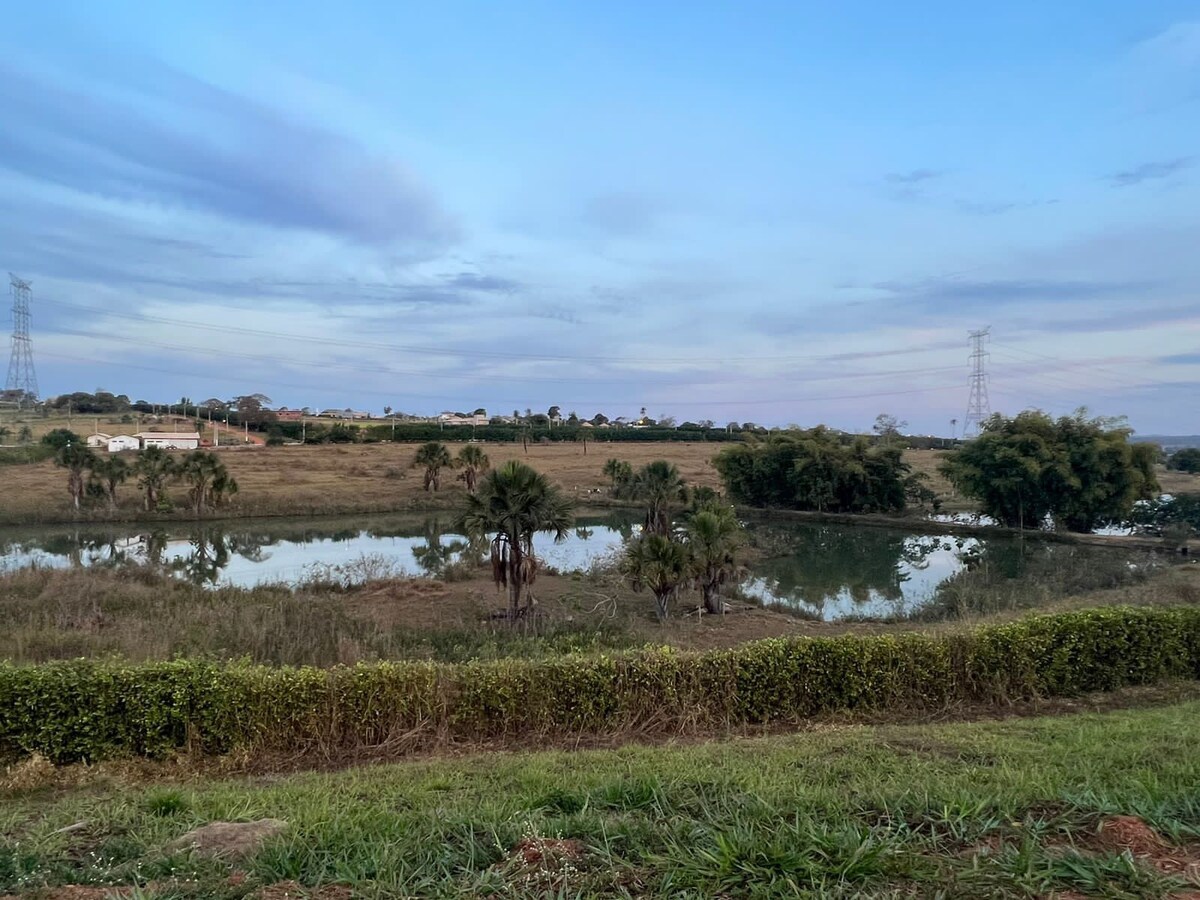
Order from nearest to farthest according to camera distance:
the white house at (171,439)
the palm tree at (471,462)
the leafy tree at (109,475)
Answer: the leafy tree at (109,475) → the palm tree at (471,462) → the white house at (171,439)

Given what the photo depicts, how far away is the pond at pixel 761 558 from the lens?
67.6ft

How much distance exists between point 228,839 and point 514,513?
12.8 m

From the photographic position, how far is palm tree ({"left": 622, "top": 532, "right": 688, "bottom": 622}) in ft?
56.6

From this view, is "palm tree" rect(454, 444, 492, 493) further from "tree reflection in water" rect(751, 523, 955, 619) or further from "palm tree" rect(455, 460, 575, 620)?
"palm tree" rect(455, 460, 575, 620)

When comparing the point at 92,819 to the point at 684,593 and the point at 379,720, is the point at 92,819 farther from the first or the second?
the point at 684,593

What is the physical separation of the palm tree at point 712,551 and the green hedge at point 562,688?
8.67m

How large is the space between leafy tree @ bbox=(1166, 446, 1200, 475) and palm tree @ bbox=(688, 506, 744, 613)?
59121 millimetres

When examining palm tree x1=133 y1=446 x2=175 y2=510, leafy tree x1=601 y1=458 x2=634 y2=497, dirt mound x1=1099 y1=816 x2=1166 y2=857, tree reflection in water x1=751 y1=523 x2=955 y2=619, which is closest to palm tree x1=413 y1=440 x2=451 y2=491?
leafy tree x1=601 y1=458 x2=634 y2=497

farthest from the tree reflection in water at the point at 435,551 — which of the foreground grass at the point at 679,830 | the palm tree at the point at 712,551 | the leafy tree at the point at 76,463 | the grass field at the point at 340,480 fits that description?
the foreground grass at the point at 679,830

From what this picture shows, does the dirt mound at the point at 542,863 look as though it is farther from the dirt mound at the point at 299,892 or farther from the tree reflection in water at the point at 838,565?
the tree reflection in water at the point at 838,565

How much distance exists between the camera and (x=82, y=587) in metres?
18.0

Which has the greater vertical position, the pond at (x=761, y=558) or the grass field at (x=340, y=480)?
the grass field at (x=340, y=480)

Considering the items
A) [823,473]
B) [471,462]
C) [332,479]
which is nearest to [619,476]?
[471,462]

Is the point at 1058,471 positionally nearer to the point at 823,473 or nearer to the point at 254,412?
the point at 823,473
